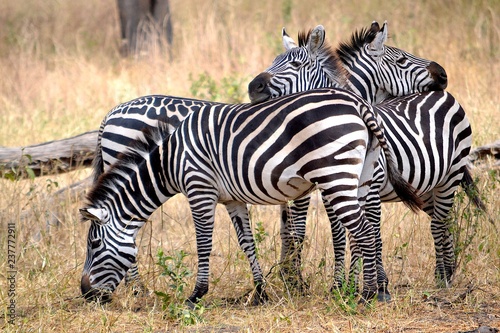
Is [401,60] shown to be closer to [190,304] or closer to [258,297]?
[258,297]

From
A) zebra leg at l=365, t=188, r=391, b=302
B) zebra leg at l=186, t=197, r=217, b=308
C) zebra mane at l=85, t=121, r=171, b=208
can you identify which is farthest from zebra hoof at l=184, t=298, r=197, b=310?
zebra leg at l=365, t=188, r=391, b=302

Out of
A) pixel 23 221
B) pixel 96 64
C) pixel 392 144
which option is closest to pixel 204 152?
pixel 392 144

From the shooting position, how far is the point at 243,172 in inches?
193

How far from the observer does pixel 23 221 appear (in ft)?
23.4

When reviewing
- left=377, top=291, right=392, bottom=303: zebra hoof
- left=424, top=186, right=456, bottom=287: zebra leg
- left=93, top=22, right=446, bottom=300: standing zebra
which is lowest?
left=377, top=291, right=392, bottom=303: zebra hoof

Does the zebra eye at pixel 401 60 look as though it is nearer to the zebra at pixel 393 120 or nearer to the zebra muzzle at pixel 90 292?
the zebra at pixel 393 120

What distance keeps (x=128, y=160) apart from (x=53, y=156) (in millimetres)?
2474

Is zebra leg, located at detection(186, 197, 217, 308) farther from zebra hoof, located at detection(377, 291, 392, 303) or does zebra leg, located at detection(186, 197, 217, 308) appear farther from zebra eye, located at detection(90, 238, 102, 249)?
zebra hoof, located at detection(377, 291, 392, 303)

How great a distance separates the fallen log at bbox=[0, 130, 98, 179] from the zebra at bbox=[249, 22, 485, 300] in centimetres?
274

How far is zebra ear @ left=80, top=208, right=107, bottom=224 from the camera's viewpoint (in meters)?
5.14

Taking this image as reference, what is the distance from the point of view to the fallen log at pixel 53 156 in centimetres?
748

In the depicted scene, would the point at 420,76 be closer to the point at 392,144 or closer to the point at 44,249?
the point at 392,144

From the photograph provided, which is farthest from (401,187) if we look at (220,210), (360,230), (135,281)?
(220,210)

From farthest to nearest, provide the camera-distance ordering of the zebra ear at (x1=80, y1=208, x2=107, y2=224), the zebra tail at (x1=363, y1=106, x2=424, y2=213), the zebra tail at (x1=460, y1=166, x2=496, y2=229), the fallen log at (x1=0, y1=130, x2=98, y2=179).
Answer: the fallen log at (x1=0, y1=130, x2=98, y2=179) < the zebra tail at (x1=460, y1=166, x2=496, y2=229) < the zebra ear at (x1=80, y1=208, x2=107, y2=224) < the zebra tail at (x1=363, y1=106, x2=424, y2=213)
